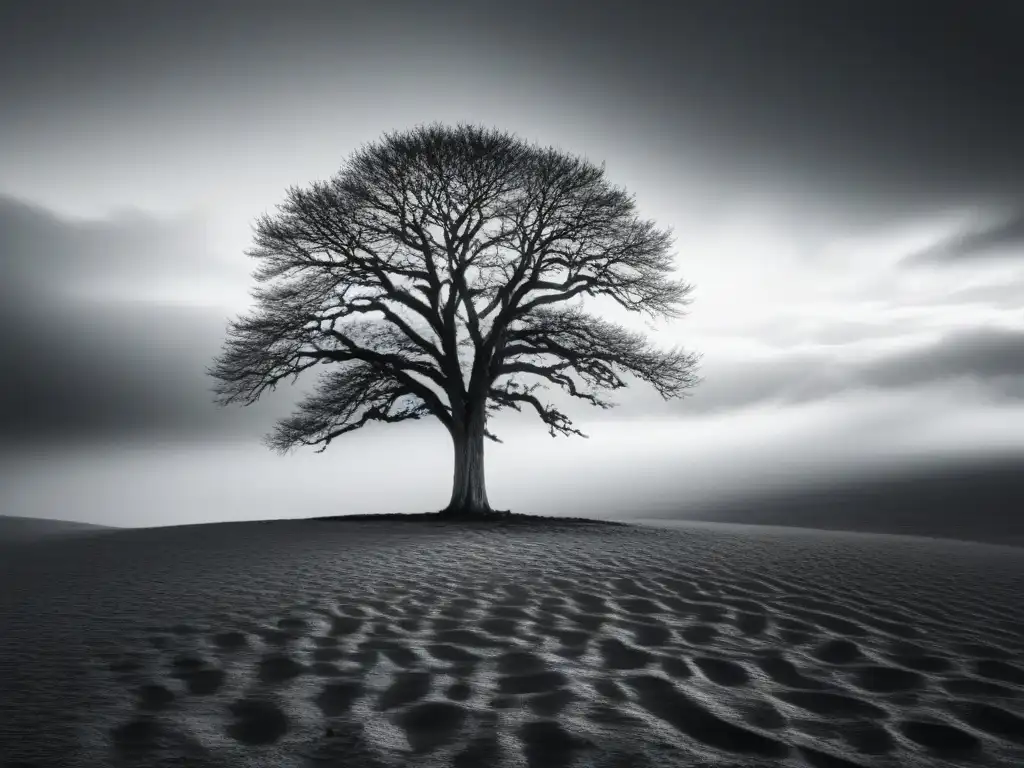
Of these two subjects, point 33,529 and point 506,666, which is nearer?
point 506,666

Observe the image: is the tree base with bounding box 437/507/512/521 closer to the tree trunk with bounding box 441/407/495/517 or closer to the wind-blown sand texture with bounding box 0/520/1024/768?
the tree trunk with bounding box 441/407/495/517

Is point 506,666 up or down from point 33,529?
down

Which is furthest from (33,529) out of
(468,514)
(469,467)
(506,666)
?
(506,666)

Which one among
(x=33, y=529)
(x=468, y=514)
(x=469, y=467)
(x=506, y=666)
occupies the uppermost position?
(x=469, y=467)

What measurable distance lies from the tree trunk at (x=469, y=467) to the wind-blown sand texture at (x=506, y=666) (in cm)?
1096

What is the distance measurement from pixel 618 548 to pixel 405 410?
10.9m

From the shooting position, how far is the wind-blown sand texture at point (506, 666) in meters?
3.48

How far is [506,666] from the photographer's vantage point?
491cm

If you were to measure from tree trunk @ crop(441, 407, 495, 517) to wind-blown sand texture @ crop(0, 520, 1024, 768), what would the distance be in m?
11.0

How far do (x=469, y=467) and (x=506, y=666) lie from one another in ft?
56.0

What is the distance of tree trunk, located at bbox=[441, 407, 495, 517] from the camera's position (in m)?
21.6

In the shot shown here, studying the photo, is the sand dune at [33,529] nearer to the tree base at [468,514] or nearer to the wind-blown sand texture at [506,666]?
the wind-blown sand texture at [506,666]

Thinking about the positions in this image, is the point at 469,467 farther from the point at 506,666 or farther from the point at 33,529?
the point at 506,666

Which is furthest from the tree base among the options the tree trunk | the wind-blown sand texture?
the wind-blown sand texture
